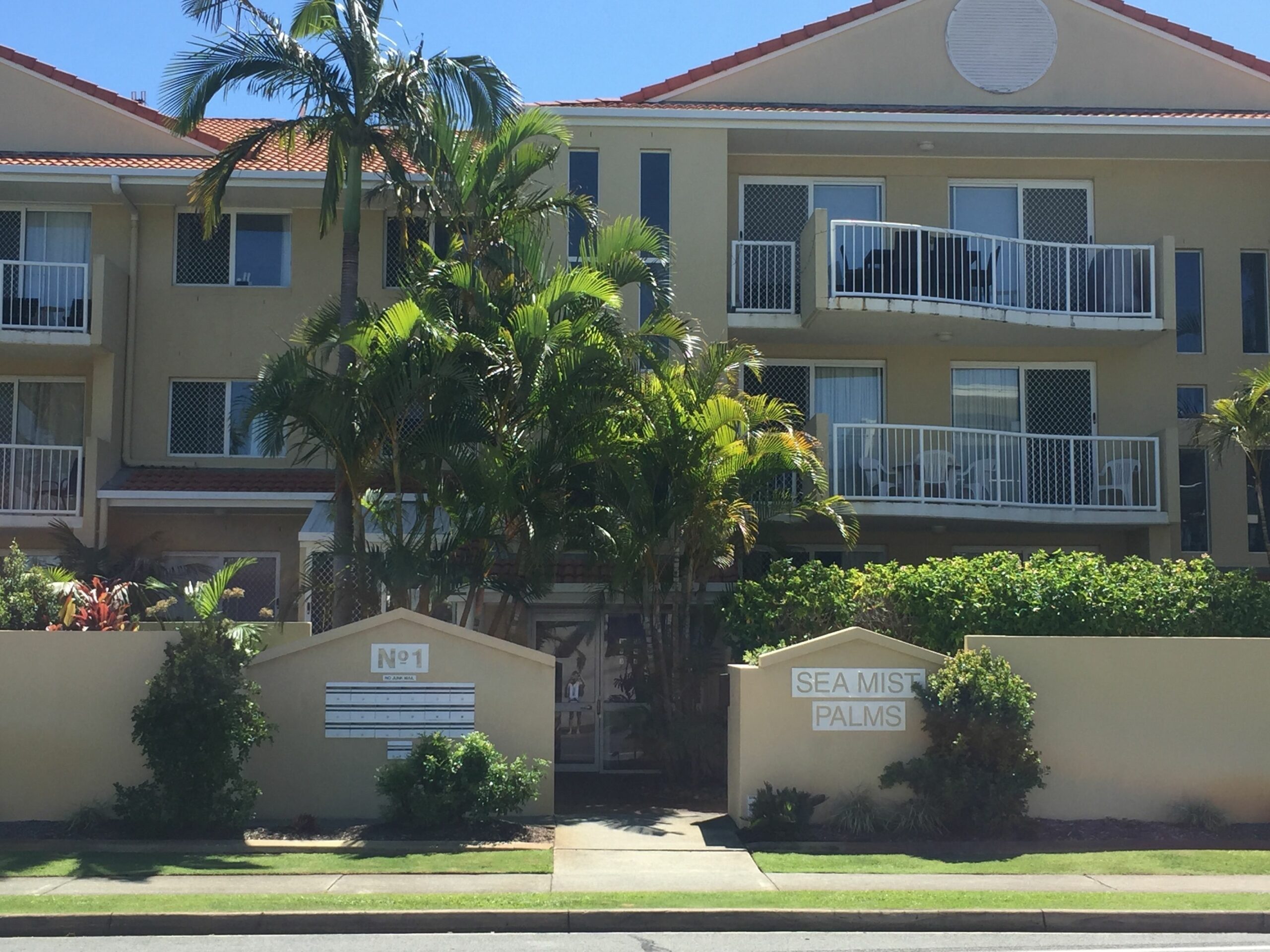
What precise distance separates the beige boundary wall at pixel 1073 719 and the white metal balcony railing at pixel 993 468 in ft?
16.7

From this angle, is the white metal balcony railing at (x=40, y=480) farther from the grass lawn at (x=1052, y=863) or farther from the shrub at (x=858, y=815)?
the grass lawn at (x=1052, y=863)

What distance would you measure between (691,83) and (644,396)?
773cm

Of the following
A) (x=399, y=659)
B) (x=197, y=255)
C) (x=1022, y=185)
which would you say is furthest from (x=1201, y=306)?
(x=197, y=255)

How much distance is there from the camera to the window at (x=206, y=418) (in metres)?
20.4

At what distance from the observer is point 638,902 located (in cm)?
966

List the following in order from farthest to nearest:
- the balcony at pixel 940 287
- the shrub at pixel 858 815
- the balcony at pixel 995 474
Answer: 1. the balcony at pixel 940 287
2. the balcony at pixel 995 474
3. the shrub at pixel 858 815

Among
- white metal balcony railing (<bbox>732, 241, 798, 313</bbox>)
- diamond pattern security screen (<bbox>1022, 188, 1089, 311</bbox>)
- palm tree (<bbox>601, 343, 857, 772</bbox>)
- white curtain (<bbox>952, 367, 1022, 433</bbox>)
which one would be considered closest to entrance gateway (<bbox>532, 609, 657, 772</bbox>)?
palm tree (<bbox>601, 343, 857, 772</bbox>)

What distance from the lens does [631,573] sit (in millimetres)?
14984

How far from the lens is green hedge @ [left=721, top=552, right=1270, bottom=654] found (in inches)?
544

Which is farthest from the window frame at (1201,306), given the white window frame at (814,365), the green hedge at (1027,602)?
the green hedge at (1027,602)

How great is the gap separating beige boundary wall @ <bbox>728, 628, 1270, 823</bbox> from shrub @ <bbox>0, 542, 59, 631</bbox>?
732 centimetres

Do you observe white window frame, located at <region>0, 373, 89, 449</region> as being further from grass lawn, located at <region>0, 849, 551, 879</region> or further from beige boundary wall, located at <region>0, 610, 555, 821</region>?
grass lawn, located at <region>0, 849, 551, 879</region>

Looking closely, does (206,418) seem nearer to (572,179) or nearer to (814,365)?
(572,179)

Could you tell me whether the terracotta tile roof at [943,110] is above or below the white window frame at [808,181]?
above
